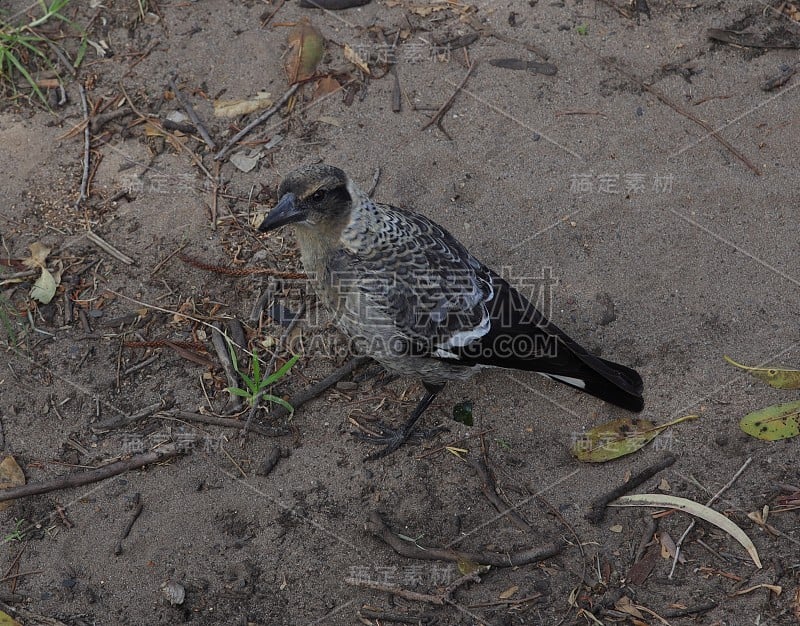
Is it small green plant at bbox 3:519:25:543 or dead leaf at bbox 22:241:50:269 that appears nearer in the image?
small green plant at bbox 3:519:25:543

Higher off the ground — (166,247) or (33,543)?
(166,247)

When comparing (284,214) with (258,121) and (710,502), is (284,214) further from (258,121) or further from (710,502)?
(710,502)

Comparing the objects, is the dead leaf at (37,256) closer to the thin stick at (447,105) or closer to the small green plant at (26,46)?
the small green plant at (26,46)

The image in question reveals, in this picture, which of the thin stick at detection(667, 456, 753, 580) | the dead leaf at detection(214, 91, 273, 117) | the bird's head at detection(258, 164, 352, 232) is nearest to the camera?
the thin stick at detection(667, 456, 753, 580)

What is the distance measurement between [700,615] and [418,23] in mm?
4080

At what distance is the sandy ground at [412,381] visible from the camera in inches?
134

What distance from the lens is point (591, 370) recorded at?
3.80 meters

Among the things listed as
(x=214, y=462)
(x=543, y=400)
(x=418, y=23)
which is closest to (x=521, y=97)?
(x=418, y=23)

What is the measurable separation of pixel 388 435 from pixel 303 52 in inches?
107

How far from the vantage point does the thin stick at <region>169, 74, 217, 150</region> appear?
493 centimetres

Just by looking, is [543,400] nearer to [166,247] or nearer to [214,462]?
[214,462]

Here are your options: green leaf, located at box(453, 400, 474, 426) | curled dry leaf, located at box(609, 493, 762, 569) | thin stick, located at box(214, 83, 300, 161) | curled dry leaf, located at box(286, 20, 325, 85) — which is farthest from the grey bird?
curled dry leaf, located at box(286, 20, 325, 85)

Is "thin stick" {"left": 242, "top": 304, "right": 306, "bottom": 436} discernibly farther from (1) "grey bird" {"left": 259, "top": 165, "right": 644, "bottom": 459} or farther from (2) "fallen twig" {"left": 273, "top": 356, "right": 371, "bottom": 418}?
(1) "grey bird" {"left": 259, "top": 165, "right": 644, "bottom": 459}

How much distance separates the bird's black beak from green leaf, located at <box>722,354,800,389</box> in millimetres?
2391
